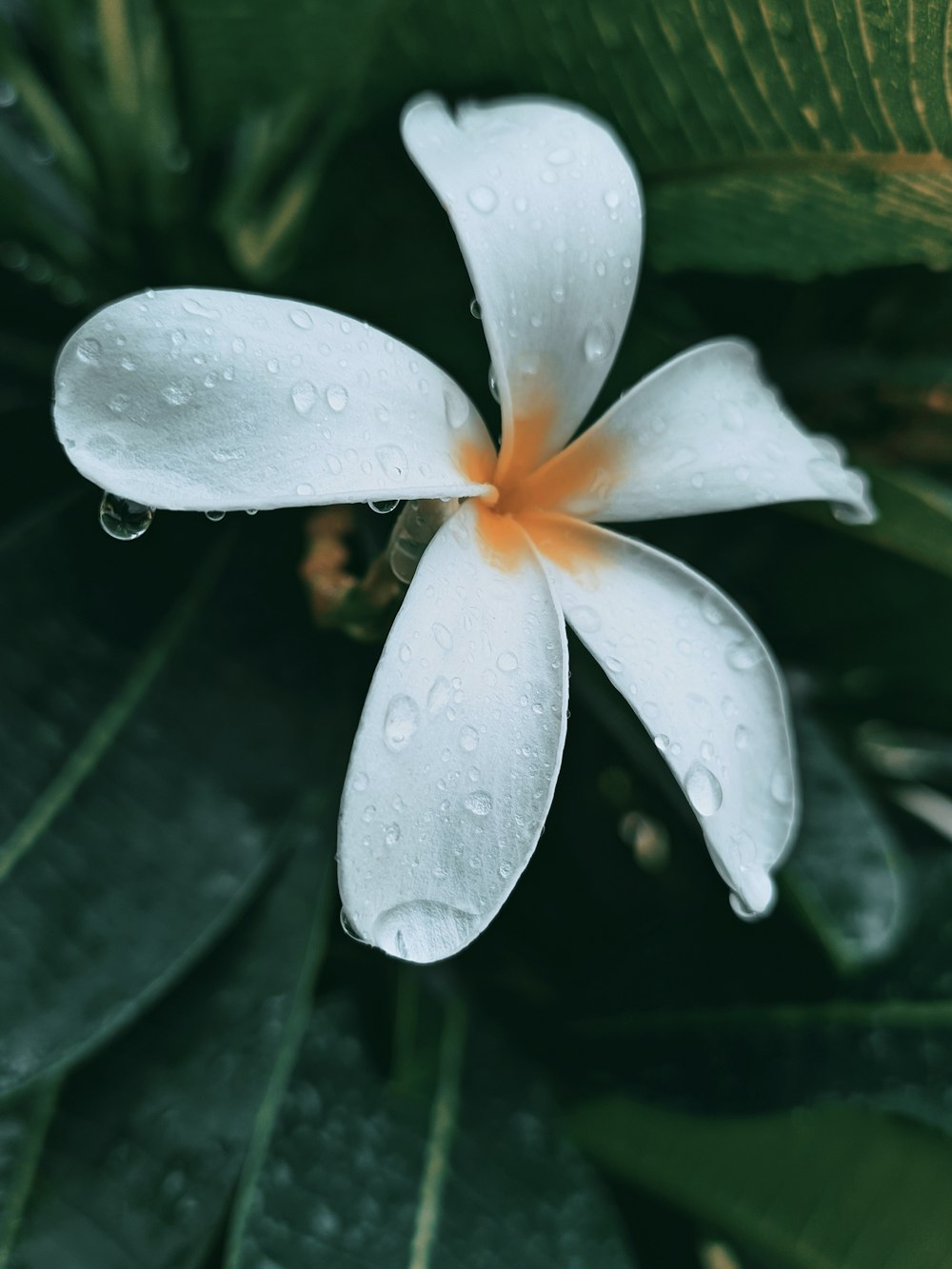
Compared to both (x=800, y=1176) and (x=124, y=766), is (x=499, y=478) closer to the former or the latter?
(x=124, y=766)

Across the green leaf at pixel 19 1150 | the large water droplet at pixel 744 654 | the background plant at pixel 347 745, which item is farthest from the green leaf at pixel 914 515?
the green leaf at pixel 19 1150

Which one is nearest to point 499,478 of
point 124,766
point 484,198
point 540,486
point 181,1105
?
point 540,486


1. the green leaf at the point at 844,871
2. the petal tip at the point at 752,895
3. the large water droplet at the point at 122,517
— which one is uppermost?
the large water droplet at the point at 122,517

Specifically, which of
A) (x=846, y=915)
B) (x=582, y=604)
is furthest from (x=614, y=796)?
(x=582, y=604)

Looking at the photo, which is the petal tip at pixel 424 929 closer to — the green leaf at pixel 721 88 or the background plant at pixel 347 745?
the background plant at pixel 347 745

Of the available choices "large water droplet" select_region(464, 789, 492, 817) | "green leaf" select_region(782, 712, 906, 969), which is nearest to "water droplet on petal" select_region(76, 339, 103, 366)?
"large water droplet" select_region(464, 789, 492, 817)
